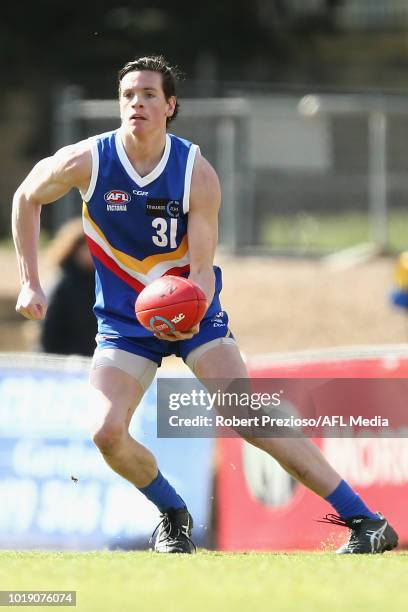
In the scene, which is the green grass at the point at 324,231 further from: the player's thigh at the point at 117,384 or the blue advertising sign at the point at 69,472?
the player's thigh at the point at 117,384

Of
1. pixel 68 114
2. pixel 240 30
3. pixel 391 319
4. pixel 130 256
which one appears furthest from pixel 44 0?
pixel 130 256

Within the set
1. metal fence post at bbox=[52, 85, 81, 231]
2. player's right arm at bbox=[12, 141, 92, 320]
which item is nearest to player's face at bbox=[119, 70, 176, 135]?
player's right arm at bbox=[12, 141, 92, 320]

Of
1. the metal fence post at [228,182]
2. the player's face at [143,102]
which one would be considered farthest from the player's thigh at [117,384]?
the metal fence post at [228,182]

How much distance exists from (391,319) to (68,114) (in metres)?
6.35

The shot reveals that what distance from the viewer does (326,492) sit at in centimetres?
707

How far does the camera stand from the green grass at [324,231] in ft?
74.3

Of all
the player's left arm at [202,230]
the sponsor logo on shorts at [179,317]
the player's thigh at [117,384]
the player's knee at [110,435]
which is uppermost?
the player's left arm at [202,230]

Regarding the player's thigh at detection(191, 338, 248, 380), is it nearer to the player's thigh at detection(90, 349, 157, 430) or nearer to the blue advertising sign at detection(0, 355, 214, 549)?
the player's thigh at detection(90, 349, 157, 430)

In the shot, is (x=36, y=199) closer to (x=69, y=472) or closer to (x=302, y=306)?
(x=69, y=472)

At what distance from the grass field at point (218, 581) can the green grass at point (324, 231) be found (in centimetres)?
1566

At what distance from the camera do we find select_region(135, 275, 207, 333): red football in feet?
Result: 21.5

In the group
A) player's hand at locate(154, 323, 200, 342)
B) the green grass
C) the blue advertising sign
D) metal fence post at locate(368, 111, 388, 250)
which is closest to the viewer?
player's hand at locate(154, 323, 200, 342)

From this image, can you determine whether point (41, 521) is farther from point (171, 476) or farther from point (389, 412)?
point (389, 412)

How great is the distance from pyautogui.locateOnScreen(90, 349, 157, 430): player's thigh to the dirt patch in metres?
10.0
